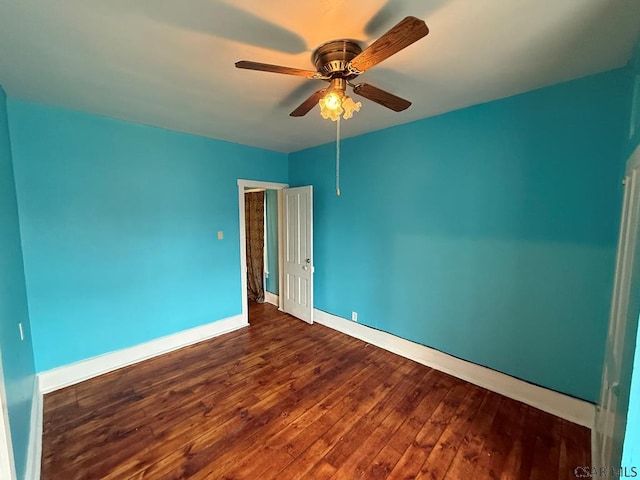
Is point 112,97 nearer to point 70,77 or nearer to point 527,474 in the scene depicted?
point 70,77

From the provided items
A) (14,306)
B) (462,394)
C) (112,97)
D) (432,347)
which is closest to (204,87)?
(112,97)

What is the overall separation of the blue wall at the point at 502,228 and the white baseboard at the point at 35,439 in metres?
2.94

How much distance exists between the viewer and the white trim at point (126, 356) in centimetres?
240

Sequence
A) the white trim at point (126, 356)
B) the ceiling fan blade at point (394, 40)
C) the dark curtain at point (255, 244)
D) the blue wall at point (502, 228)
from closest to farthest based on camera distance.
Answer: the ceiling fan blade at point (394, 40) → the blue wall at point (502, 228) → the white trim at point (126, 356) → the dark curtain at point (255, 244)

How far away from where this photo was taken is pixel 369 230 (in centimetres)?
322

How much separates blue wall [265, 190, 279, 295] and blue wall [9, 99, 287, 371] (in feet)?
3.60

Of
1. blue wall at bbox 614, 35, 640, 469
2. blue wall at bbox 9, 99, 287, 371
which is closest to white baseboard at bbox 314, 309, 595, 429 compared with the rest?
blue wall at bbox 614, 35, 640, 469

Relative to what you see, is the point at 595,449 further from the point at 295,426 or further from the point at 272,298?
the point at 272,298

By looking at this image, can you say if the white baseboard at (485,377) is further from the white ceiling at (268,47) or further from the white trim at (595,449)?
the white ceiling at (268,47)

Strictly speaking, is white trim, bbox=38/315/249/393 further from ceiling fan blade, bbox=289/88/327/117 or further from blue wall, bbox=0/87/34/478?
ceiling fan blade, bbox=289/88/327/117

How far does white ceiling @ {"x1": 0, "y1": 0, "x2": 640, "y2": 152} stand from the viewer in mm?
1213

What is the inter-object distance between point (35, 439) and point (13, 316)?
2.80 ft

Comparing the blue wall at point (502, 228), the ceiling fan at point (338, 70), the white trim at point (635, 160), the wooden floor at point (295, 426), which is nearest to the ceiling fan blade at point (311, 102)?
the ceiling fan at point (338, 70)

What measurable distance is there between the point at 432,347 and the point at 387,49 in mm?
2704
